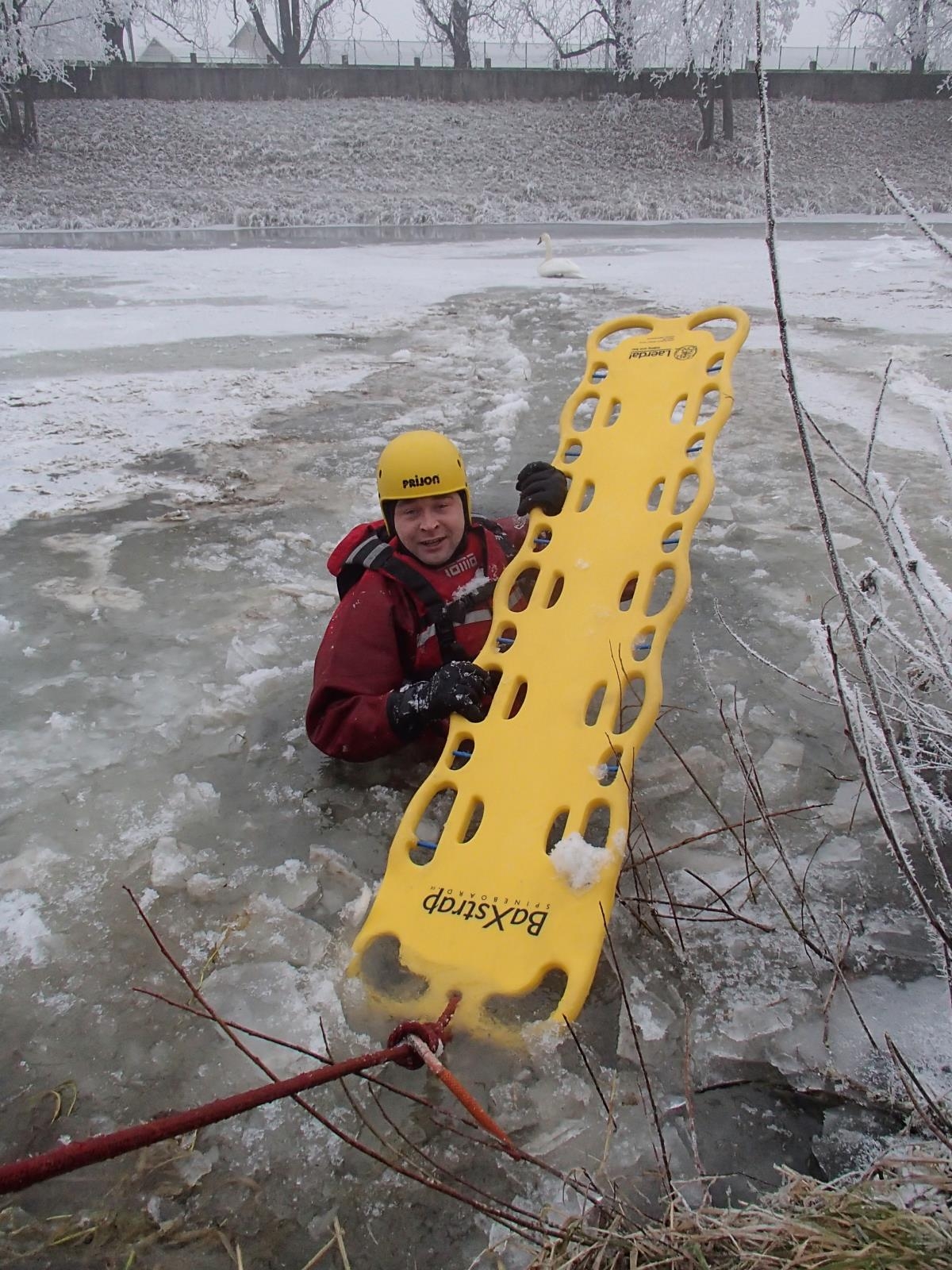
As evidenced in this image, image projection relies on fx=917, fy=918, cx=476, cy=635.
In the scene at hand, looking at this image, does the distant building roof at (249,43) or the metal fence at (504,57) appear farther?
the distant building roof at (249,43)

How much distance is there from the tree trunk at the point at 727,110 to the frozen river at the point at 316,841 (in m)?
21.5

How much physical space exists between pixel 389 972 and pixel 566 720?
88 centimetres

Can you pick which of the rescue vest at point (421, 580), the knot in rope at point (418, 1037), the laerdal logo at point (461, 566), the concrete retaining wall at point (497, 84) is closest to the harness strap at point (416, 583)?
the rescue vest at point (421, 580)

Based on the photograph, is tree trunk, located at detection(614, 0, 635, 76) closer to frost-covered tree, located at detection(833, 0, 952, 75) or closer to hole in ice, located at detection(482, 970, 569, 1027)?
frost-covered tree, located at detection(833, 0, 952, 75)

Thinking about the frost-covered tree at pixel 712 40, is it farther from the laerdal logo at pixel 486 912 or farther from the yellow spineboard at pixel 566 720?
the laerdal logo at pixel 486 912

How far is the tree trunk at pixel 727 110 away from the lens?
77.0 ft

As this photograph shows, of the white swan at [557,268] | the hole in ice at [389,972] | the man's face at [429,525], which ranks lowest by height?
the hole in ice at [389,972]

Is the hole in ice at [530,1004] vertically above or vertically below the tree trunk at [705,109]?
below

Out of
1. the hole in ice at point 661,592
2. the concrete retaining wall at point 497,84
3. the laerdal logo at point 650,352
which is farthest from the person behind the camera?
the concrete retaining wall at point 497,84

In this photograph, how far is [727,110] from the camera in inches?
938

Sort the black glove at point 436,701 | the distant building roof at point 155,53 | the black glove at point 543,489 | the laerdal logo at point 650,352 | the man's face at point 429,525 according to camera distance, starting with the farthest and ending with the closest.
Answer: the distant building roof at point 155,53 → the laerdal logo at point 650,352 → the black glove at point 543,489 → the man's face at point 429,525 → the black glove at point 436,701

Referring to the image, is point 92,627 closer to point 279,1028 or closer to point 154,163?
point 279,1028

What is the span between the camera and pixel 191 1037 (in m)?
1.91

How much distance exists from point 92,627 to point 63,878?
1337 mm
